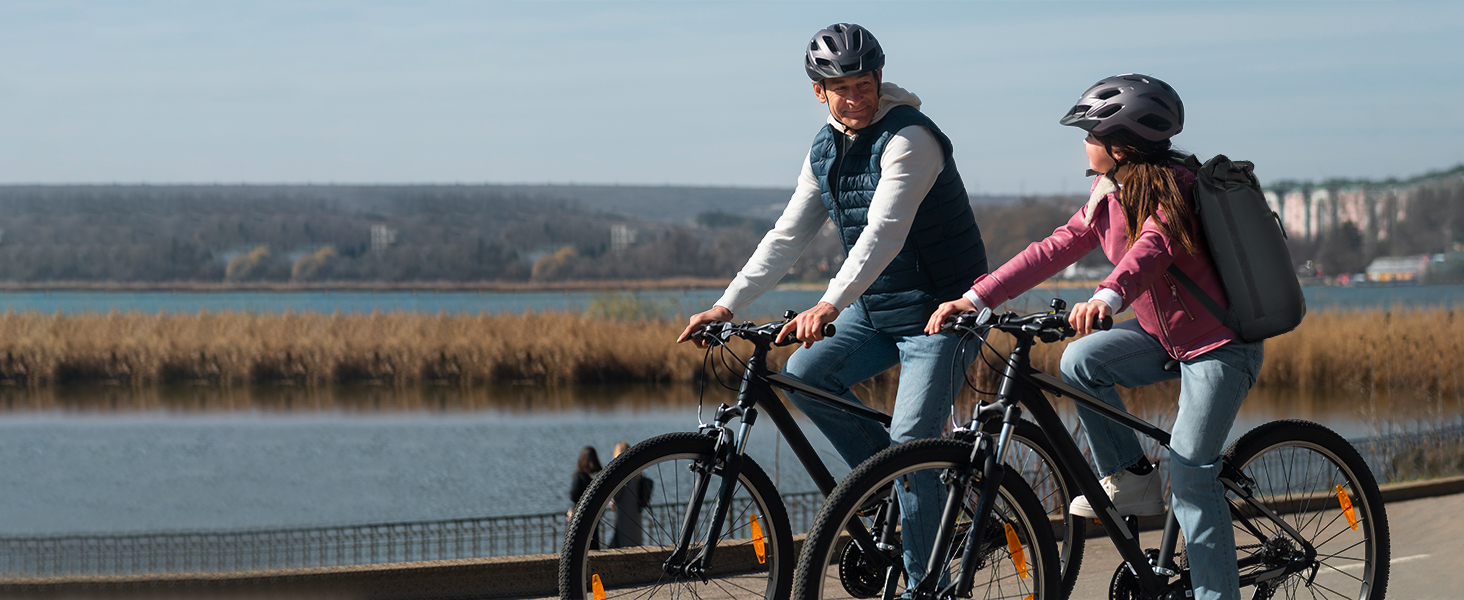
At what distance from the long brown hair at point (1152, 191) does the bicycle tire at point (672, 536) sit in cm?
116

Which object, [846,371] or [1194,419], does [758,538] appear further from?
[1194,419]

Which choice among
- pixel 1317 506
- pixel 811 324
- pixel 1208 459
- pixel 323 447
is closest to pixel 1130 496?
pixel 1208 459

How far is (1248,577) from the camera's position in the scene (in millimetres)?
3330

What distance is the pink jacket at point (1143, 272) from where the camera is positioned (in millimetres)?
2926

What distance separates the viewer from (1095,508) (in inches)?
125

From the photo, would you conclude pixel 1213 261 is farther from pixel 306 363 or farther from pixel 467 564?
pixel 306 363

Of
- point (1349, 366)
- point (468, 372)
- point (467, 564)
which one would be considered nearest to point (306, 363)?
point (468, 372)

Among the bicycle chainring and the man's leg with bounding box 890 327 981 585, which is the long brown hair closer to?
the man's leg with bounding box 890 327 981 585

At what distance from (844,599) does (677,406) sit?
2278 centimetres

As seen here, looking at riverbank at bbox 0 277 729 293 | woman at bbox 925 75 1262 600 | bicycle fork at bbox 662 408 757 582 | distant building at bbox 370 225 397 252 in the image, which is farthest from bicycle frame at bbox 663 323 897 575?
distant building at bbox 370 225 397 252

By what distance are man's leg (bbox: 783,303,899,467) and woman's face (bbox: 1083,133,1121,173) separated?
2.42 ft

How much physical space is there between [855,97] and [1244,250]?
1051 mm

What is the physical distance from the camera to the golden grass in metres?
31.4

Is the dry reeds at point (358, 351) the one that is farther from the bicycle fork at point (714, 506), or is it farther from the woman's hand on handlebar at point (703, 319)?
the bicycle fork at point (714, 506)
